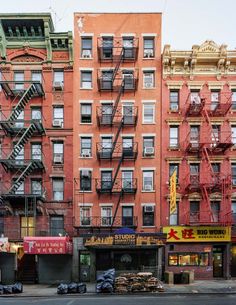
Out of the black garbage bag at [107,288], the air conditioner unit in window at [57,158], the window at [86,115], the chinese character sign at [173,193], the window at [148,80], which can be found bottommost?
the black garbage bag at [107,288]

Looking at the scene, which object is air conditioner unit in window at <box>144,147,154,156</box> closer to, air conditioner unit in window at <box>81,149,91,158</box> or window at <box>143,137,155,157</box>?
window at <box>143,137,155,157</box>

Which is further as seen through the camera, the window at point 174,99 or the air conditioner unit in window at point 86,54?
the air conditioner unit in window at point 86,54

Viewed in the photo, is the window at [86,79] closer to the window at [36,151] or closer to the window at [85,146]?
the window at [85,146]

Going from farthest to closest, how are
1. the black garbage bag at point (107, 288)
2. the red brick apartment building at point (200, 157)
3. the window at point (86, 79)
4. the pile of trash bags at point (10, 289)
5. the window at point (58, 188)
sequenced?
the window at point (86, 79)
the window at point (58, 188)
the red brick apartment building at point (200, 157)
the pile of trash bags at point (10, 289)
the black garbage bag at point (107, 288)

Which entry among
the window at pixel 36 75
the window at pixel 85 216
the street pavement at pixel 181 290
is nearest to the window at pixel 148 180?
the window at pixel 85 216

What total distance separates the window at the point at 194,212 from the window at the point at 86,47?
15980 millimetres

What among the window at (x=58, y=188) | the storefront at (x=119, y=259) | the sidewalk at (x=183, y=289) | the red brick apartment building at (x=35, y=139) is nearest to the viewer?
the sidewalk at (x=183, y=289)

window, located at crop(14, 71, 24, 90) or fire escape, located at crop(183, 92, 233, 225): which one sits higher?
window, located at crop(14, 71, 24, 90)

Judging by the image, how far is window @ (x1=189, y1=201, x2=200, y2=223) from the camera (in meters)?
36.8

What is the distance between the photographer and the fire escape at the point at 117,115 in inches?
1465

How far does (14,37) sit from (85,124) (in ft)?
33.0

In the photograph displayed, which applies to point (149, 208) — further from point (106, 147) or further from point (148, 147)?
point (106, 147)

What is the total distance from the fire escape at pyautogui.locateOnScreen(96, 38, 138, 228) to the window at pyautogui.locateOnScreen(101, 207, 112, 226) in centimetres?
43

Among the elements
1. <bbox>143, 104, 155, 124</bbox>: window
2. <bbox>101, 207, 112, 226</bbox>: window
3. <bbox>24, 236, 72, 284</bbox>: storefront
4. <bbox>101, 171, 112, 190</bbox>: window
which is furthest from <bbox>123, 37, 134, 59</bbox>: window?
<bbox>24, 236, 72, 284</bbox>: storefront
